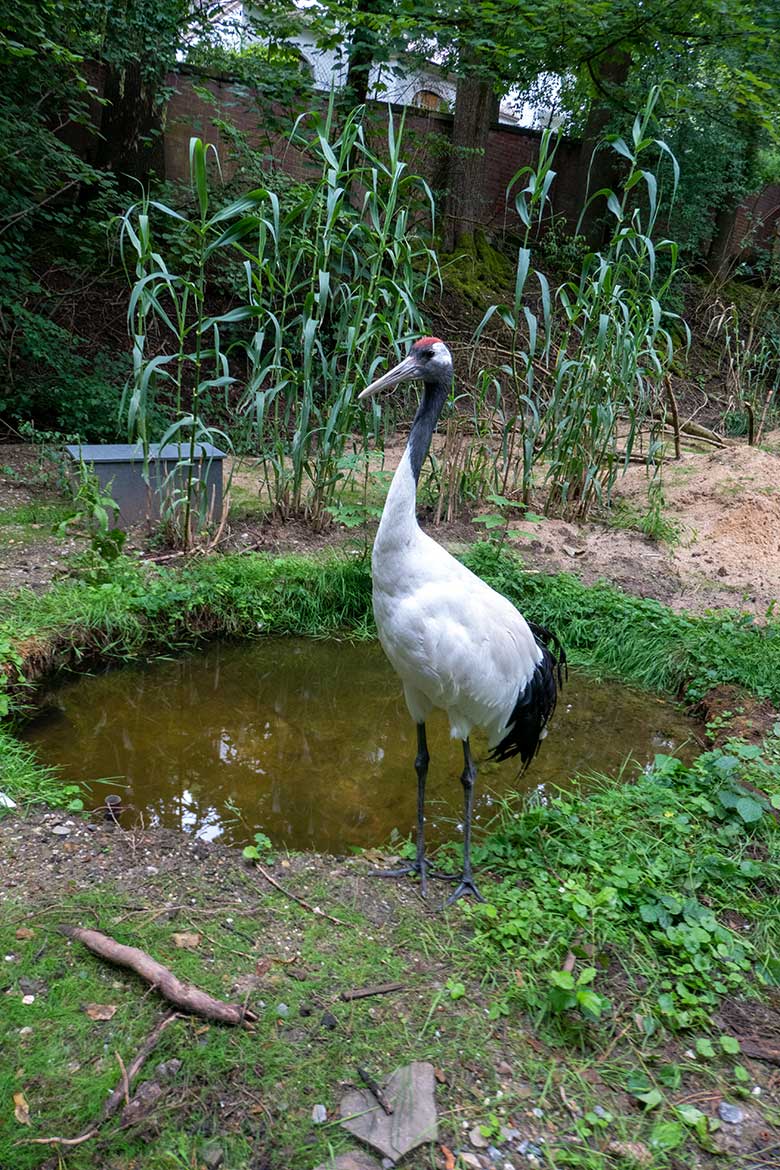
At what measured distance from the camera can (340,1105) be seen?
1.68 m

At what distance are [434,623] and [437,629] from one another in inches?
0.8

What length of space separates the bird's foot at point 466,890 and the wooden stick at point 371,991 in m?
0.45

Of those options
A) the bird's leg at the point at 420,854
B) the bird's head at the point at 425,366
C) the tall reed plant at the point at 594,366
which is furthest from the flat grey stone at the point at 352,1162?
the tall reed plant at the point at 594,366

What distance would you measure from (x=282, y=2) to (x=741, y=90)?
471 cm

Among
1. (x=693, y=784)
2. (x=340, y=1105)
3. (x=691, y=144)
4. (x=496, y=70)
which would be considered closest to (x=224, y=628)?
(x=693, y=784)

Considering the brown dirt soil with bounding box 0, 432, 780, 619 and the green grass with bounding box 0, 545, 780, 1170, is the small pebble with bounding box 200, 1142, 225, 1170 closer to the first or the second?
the green grass with bounding box 0, 545, 780, 1170

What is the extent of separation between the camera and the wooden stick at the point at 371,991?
1970 mm

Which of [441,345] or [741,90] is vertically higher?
[741,90]

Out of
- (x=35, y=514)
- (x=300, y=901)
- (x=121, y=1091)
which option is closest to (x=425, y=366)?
(x=300, y=901)

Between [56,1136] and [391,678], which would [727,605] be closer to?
[391,678]

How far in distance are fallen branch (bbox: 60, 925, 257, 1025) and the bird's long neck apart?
1331 mm

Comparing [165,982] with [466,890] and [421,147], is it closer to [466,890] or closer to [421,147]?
[466,890]

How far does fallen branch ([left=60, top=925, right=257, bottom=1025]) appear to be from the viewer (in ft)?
6.01

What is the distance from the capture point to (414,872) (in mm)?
2572
